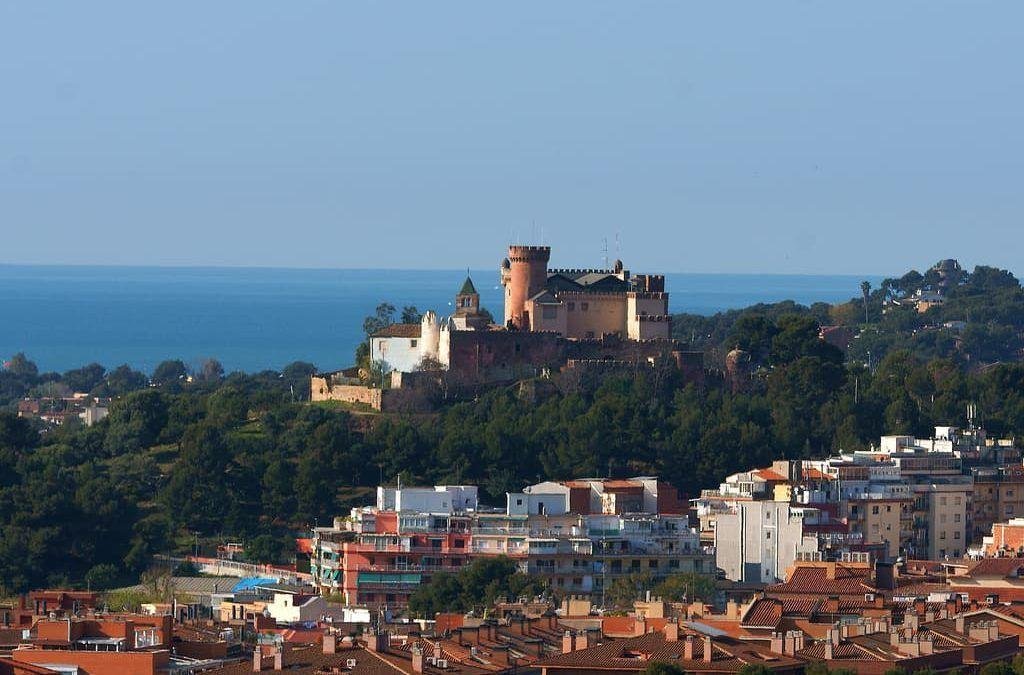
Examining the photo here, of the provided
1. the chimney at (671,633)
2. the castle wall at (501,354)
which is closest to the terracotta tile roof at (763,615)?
the chimney at (671,633)

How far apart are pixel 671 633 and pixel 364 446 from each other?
41.1 meters

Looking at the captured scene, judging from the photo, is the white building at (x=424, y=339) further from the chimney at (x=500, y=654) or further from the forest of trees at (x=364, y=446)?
the chimney at (x=500, y=654)

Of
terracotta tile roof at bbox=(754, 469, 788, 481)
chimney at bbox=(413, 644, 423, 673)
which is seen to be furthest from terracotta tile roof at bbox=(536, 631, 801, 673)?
terracotta tile roof at bbox=(754, 469, 788, 481)

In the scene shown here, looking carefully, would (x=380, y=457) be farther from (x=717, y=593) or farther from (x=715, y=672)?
(x=715, y=672)

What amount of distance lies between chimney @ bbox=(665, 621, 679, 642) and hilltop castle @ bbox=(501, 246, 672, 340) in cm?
4582

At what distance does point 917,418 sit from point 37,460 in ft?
73.6

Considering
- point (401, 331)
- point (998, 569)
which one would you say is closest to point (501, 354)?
point (401, 331)

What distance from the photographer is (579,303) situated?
3691 inches

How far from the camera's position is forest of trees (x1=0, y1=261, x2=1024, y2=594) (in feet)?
274

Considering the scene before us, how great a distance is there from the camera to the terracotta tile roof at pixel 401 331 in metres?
93.9

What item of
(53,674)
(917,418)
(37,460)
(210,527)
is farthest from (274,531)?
(53,674)

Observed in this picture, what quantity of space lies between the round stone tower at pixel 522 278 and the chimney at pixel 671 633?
46.3 meters

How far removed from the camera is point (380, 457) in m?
86.9

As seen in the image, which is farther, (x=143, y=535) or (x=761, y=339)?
(x=761, y=339)
